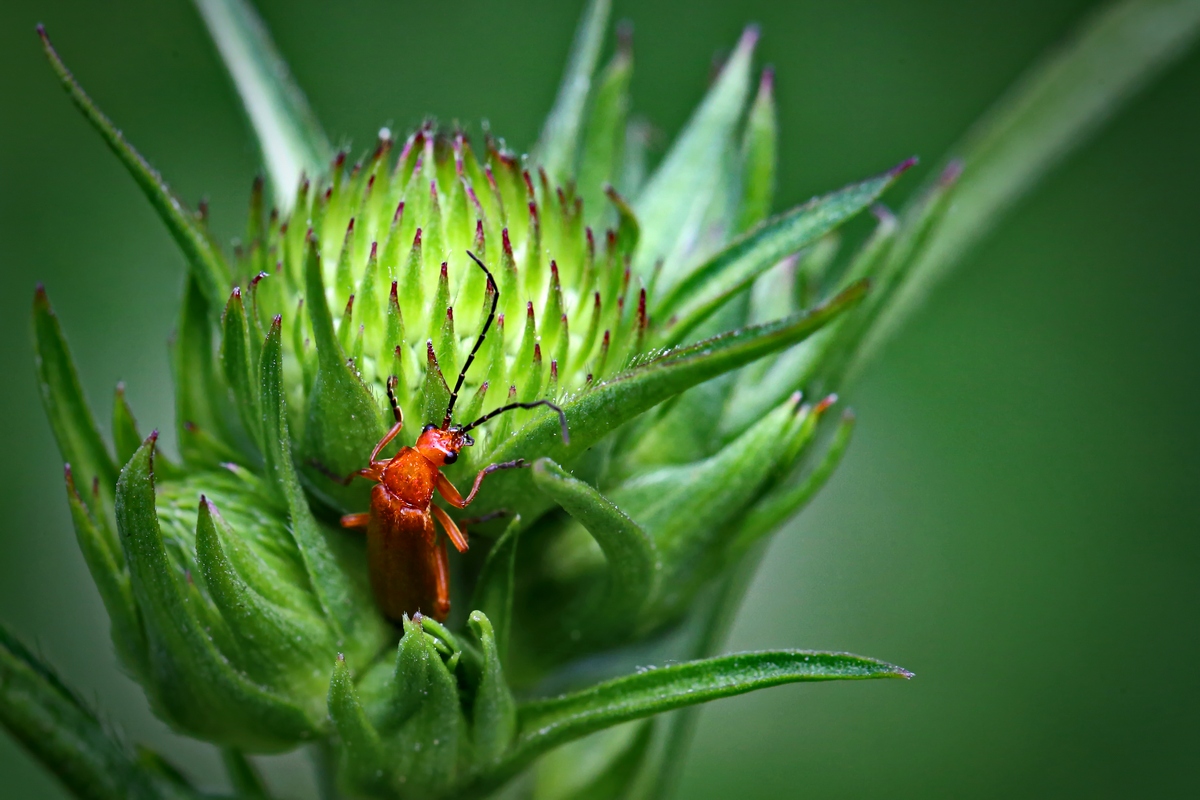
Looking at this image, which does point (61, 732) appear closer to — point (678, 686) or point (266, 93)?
point (678, 686)

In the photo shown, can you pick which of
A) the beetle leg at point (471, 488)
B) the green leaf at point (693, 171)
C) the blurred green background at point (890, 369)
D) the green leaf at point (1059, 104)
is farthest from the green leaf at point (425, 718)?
the blurred green background at point (890, 369)


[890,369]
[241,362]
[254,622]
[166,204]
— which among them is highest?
[890,369]

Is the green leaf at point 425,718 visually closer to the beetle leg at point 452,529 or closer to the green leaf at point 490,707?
the green leaf at point 490,707

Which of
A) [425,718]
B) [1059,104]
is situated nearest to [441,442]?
[425,718]

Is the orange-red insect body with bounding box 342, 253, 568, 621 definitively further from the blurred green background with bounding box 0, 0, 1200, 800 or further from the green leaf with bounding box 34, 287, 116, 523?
the blurred green background with bounding box 0, 0, 1200, 800

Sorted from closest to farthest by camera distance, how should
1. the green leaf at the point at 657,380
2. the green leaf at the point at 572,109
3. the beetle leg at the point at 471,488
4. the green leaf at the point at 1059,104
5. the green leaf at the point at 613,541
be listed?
1. the green leaf at the point at 657,380
2. the green leaf at the point at 613,541
3. the beetle leg at the point at 471,488
4. the green leaf at the point at 572,109
5. the green leaf at the point at 1059,104

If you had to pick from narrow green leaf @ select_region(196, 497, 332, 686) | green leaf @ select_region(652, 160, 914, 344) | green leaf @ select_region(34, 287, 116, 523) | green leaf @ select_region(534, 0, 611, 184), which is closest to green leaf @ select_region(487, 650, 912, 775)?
narrow green leaf @ select_region(196, 497, 332, 686)
